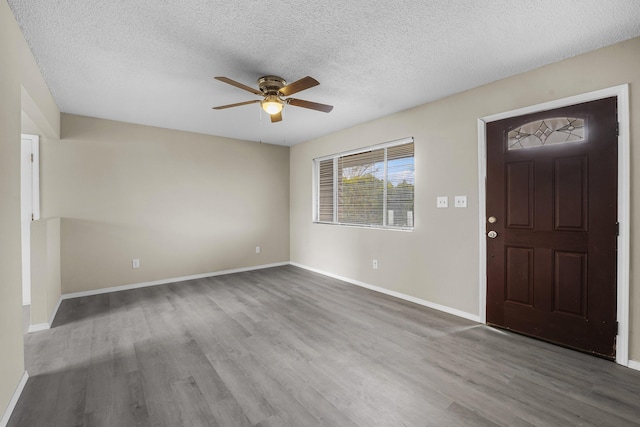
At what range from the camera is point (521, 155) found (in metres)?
2.70

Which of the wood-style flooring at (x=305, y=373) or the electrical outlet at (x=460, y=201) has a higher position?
the electrical outlet at (x=460, y=201)

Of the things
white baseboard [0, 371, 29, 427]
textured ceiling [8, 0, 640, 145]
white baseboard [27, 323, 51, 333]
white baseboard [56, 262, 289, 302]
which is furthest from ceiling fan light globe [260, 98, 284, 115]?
white baseboard [56, 262, 289, 302]

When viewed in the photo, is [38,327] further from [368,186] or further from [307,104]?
[368,186]

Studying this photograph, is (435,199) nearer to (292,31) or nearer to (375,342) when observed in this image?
(375,342)

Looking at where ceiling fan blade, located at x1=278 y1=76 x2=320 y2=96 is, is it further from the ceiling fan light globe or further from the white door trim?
the white door trim

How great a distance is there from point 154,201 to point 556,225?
504cm

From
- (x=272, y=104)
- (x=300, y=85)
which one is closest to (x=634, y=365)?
(x=300, y=85)

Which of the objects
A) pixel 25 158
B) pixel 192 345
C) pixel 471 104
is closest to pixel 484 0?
pixel 471 104

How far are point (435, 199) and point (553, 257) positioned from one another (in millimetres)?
1244

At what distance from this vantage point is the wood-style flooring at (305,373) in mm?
1675

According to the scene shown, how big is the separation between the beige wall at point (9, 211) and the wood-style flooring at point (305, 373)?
0.90ft

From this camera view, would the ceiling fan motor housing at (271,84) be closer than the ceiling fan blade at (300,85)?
No

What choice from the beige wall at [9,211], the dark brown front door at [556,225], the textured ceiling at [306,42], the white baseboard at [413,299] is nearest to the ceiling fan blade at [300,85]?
the textured ceiling at [306,42]

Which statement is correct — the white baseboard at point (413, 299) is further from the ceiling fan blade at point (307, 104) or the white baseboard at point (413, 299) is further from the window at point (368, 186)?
the ceiling fan blade at point (307, 104)
